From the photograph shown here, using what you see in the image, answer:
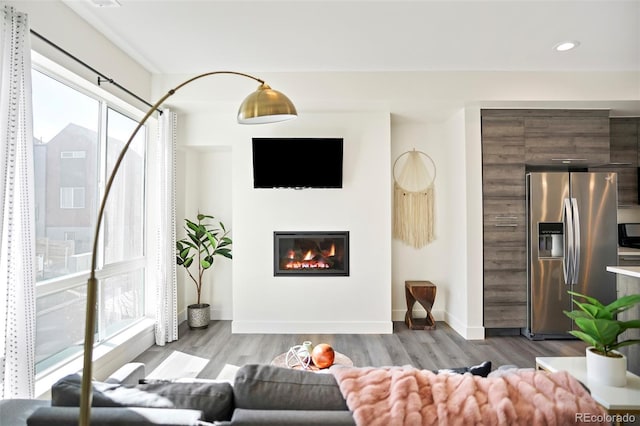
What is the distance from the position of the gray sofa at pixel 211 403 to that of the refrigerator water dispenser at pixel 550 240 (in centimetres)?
352

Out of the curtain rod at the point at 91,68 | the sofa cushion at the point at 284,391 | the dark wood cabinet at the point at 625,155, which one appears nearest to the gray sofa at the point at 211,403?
the sofa cushion at the point at 284,391

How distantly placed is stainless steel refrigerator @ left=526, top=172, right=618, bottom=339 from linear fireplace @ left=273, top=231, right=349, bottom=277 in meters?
2.11

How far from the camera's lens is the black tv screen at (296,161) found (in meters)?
4.04

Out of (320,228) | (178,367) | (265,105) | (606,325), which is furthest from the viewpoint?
(320,228)

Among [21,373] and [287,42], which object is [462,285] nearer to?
[287,42]

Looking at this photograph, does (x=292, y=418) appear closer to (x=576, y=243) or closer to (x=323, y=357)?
(x=323, y=357)

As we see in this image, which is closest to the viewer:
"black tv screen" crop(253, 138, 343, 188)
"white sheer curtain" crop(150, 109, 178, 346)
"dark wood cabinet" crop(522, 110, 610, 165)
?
"white sheer curtain" crop(150, 109, 178, 346)

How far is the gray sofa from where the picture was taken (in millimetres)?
1104

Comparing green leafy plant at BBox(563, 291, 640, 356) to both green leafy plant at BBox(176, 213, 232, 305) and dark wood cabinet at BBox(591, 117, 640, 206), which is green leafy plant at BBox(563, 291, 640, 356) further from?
green leafy plant at BBox(176, 213, 232, 305)

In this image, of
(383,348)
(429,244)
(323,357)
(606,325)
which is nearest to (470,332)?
(383,348)

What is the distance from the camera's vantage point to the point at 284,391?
48.1 inches

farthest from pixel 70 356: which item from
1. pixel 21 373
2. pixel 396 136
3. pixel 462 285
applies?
pixel 396 136

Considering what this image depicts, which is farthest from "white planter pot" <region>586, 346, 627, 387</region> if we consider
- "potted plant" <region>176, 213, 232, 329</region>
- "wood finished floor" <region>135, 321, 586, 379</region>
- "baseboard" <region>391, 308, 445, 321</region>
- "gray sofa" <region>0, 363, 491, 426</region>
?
"potted plant" <region>176, 213, 232, 329</region>

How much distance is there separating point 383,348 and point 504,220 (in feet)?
6.44
